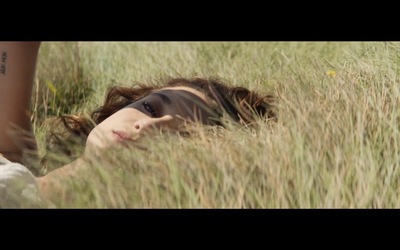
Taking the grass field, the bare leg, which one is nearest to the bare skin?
the grass field

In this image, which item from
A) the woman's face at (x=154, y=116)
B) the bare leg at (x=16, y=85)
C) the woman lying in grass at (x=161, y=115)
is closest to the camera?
the woman lying in grass at (x=161, y=115)

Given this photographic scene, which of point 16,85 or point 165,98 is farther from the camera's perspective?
point 16,85

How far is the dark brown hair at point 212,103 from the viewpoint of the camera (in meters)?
2.65

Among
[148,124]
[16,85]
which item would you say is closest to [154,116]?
[148,124]

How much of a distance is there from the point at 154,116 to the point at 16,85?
2.32 feet

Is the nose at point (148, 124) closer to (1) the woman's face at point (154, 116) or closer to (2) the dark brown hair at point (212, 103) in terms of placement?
(1) the woman's face at point (154, 116)

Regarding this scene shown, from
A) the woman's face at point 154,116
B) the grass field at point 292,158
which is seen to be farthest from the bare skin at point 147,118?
the grass field at point 292,158

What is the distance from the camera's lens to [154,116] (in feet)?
8.63

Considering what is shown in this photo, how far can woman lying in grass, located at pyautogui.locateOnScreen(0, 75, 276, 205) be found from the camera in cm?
232

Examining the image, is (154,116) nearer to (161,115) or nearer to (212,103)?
(161,115)

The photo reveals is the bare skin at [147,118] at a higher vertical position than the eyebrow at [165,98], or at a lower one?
lower

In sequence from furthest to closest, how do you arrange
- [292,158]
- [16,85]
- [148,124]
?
[16,85], [148,124], [292,158]

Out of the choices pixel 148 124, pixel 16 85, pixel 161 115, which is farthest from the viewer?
pixel 16 85

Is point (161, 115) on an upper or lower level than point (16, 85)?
lower
